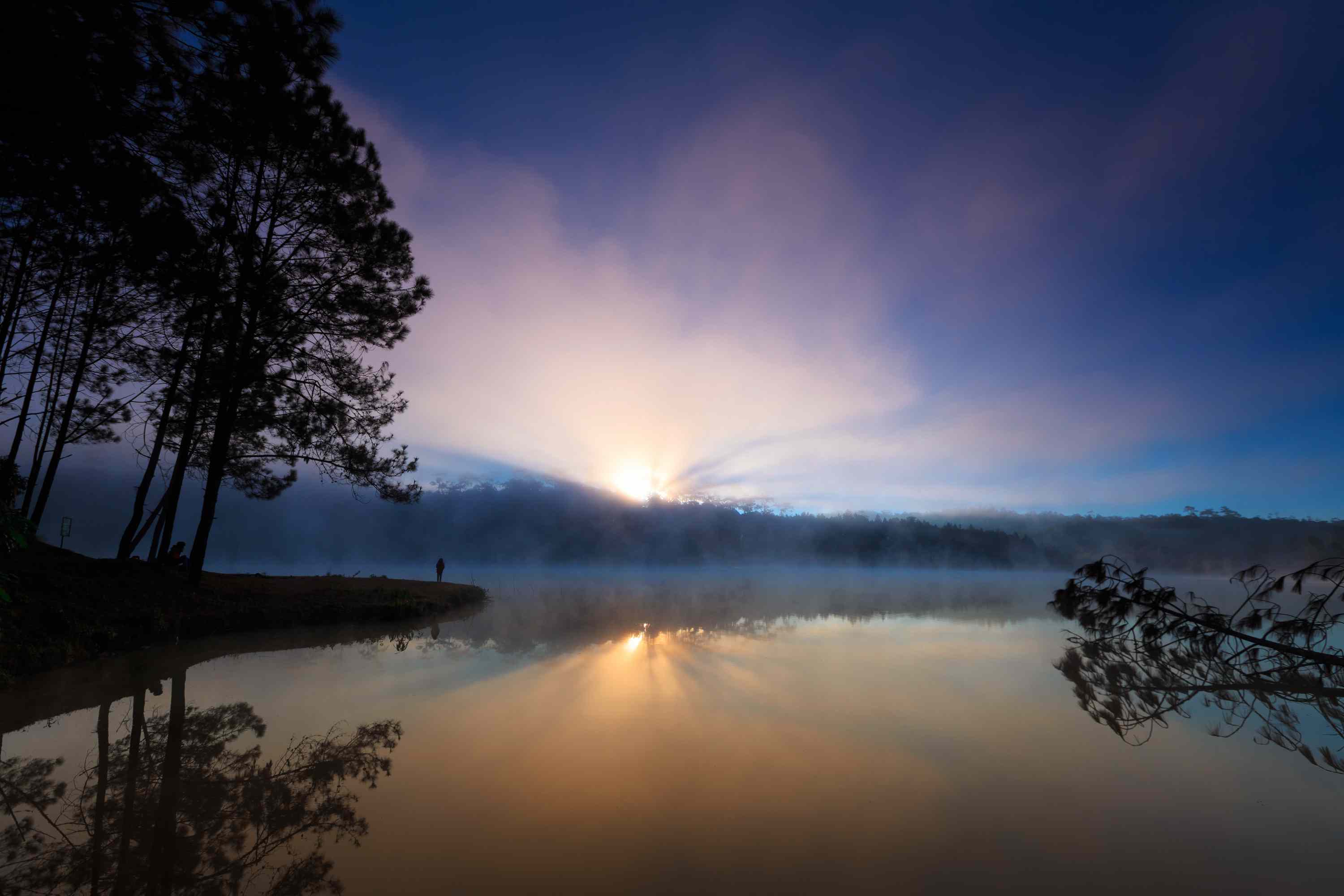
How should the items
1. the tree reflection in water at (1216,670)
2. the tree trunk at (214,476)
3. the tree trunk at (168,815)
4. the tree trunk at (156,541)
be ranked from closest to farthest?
the tree trunk at (168,815), the tree reflection in water at (1216,670), the tree trunk at (214,476), the tree trunk at (156,541)

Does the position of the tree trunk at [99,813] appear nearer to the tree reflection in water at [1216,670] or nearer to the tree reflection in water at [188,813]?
the tree reflection in water at [188,813]

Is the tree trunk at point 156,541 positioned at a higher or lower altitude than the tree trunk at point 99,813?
higher

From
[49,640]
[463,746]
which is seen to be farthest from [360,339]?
[463,746]

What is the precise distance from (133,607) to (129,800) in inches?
335

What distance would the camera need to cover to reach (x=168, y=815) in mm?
3684

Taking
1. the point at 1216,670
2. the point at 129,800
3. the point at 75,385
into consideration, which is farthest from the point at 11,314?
the point at 1216,670

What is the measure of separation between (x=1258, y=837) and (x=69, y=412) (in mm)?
21002

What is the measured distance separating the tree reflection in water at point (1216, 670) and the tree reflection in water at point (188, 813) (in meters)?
7.33

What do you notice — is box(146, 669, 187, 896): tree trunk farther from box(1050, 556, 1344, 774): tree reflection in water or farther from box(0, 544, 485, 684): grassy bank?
box(1050, 556, 1344, 774): tree reflection in water

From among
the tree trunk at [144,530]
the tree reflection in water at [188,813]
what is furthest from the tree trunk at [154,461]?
the tree reflection in water at [188,813]

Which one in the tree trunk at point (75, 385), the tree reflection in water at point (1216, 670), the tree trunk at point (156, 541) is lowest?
the tree reflection in water at point (1216, 670)

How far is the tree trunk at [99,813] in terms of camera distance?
3.03 m

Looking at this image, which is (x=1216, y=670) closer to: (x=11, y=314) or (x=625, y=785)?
(x=625, y=785)

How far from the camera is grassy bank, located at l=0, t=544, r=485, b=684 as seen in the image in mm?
7879
